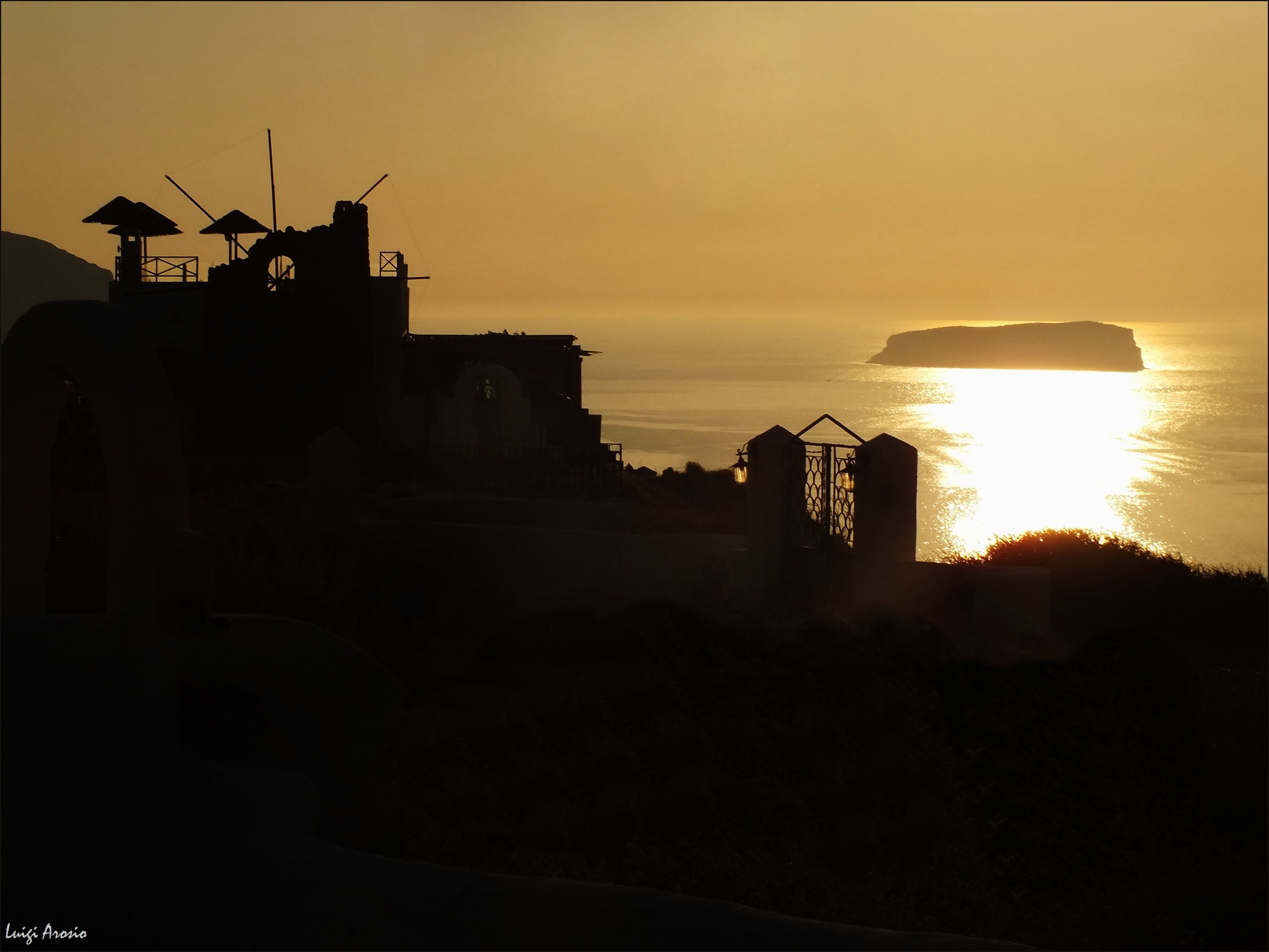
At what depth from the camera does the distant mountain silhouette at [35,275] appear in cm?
7762

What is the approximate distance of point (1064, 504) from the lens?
66250mm

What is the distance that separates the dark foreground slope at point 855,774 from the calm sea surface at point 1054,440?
12754 mm

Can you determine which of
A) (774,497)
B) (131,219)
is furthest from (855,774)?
(131,219)

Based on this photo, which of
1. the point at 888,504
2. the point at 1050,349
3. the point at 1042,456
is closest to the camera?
the point at 888,504

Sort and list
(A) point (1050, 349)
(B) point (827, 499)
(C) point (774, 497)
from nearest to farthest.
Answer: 1. (B) point (827, 499)
2. (C) point (774, 497)
3. (A) point (1050, 349)

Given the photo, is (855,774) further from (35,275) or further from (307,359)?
(35,275)

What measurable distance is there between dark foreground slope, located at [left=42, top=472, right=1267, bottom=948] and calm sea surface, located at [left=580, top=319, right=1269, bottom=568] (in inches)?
502

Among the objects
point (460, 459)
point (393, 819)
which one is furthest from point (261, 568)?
point (460, 459)

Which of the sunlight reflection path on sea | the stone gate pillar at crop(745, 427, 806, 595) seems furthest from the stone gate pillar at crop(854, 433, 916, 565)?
the sunlight reflection path on sea

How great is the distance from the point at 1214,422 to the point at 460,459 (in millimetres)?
59321

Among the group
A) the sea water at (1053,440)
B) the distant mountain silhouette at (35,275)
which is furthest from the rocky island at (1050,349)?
the distant mountain silhouette at (35,275)

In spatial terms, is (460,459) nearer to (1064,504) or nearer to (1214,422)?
(1064,504)

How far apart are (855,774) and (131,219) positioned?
116 feet

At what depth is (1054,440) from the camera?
334 feet
